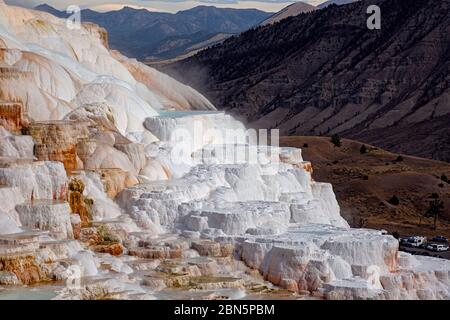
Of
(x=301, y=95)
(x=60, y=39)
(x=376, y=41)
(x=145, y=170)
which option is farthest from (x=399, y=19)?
(x=145, y=170)

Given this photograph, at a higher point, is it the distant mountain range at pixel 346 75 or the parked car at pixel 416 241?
the distant mountain range at pixel 346 75

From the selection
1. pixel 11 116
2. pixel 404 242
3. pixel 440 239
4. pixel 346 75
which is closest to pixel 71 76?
pixel 11 116

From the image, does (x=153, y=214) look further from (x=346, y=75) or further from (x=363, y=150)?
(x=346, y=75)

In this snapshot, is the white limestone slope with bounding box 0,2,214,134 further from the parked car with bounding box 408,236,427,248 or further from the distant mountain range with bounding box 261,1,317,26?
the distant mountain range with bounding box 261,1,317,26

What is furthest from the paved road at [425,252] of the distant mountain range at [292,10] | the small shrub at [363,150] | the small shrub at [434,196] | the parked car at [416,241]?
the distant mountain range at [292,10]

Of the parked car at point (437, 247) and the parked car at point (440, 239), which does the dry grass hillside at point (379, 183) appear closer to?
the parked car at point (440, 239)

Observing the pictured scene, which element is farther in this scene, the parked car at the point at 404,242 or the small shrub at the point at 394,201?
the small shrub at the point at 394,201

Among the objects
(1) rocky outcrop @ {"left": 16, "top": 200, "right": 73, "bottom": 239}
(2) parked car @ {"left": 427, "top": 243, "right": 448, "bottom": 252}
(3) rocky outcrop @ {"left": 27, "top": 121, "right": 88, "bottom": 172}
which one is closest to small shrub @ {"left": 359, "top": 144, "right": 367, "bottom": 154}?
(2) parked car @ {"left": 427, "top": 243, "right": 448, "bottom": 252}
